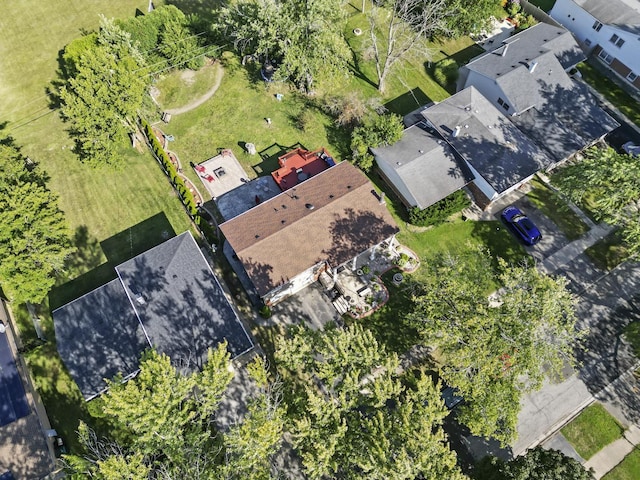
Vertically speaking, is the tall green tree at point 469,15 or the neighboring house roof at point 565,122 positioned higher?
the tall green tree at point 469,15

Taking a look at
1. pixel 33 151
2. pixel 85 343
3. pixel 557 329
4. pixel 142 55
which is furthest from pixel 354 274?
pixel 33 151

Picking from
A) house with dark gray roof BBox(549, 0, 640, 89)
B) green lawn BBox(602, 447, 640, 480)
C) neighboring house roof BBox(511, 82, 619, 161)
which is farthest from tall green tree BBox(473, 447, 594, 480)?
house with dark gray roof BBox(549, 0, 640, 89)

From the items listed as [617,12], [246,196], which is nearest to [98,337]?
[246,196]

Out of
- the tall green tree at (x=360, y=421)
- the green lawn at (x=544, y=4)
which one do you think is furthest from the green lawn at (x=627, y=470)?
the green lawn at (x=544, y=4)

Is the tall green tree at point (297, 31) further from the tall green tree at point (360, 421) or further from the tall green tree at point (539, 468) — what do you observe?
the tall green tree at point (539, 468)

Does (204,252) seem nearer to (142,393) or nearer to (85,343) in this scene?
(85,343)

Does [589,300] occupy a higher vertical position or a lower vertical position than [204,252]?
lower
